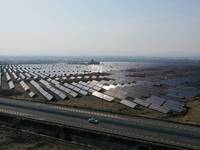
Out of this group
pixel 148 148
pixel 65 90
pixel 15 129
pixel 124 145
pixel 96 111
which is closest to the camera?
pixel 148 148

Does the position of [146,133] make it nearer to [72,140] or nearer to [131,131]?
[131,131]

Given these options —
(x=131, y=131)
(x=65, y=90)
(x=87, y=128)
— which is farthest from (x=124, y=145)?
(x=65, y=90)

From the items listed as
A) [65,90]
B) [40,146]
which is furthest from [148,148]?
[65,90]

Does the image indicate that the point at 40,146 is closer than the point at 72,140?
Yes

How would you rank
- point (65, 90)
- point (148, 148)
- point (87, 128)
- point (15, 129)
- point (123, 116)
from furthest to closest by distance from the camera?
point (65, 90) < point (123, 116) < point (15, 129) < point (87, 128) < point (148, 148)

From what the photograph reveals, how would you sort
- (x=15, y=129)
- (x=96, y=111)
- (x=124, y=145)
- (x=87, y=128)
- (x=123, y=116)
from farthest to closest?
1. (x=96, y=111)
2. (x=123, y=116)
3. (x=15, y=129)
4. (x=87, y=128)
5. (x=124, y=145)

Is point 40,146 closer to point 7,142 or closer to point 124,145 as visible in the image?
point 7,142
